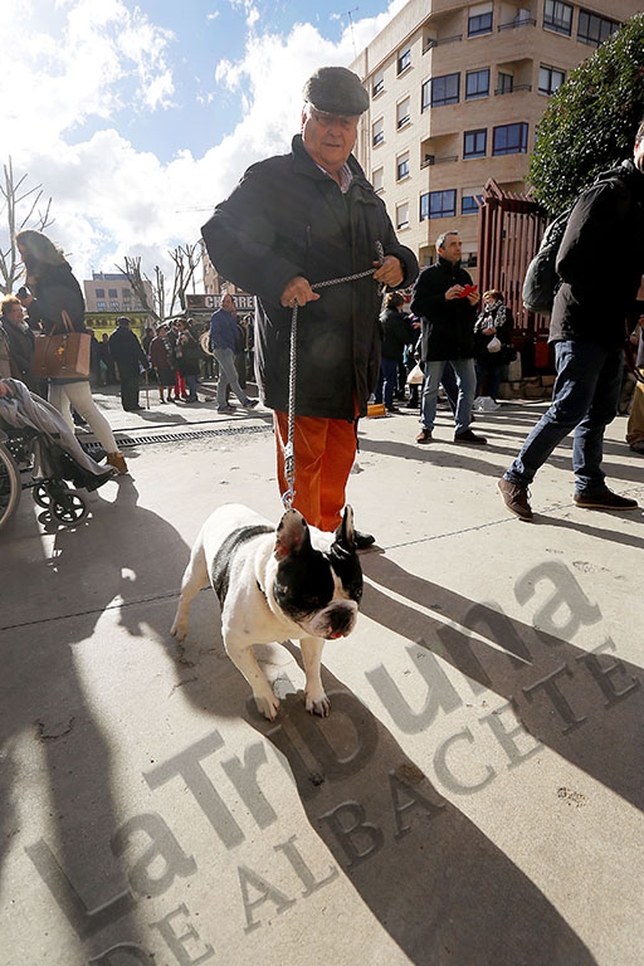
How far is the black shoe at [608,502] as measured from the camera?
3254mm

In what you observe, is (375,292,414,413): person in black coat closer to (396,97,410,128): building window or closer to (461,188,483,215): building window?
(461,188,483,215): building window

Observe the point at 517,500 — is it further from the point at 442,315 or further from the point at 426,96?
the point at 426,96

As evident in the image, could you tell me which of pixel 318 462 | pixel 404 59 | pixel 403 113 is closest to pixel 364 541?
pixel 318 462

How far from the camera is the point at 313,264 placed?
2.05 m

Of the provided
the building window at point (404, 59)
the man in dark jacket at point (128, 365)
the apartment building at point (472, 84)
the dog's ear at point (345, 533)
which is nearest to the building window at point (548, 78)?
the apartment building at point (472, 84)

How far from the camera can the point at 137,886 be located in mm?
1101

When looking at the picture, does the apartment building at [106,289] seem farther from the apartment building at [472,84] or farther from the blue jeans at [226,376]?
the blue jeans at [226,376]

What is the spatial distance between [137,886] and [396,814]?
25.2 inches

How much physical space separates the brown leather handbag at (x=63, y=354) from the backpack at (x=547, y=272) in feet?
11.4

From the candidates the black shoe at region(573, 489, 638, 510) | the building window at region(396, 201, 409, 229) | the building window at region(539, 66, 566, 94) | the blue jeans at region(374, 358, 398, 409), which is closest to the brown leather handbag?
the black shoe at region(573, 489, 638, 510)

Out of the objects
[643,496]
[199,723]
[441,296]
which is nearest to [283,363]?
[199,723]

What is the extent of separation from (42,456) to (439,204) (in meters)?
31.7

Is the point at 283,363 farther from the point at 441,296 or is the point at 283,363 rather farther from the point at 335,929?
the point at 441,296

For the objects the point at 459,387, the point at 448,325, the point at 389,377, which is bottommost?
the point at 459,387
